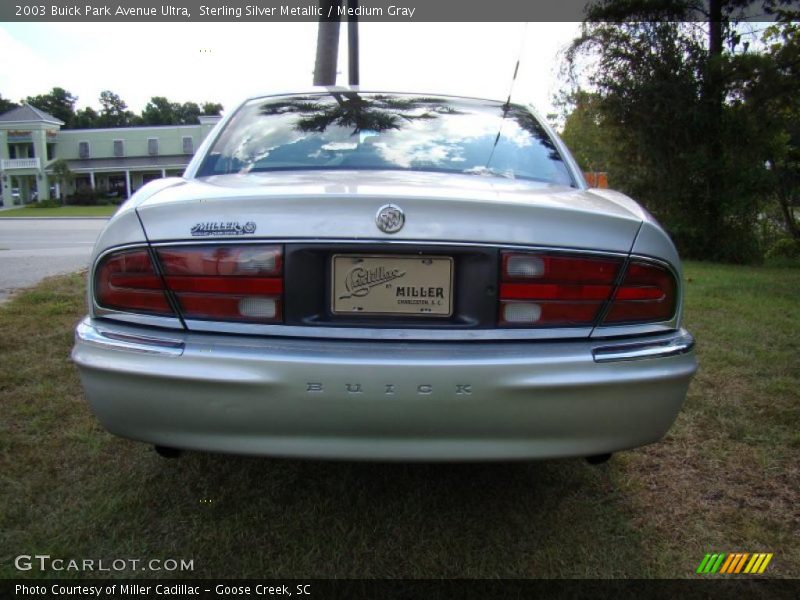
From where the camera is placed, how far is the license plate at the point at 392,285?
67.1 inches

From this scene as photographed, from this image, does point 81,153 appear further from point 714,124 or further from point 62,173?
point 714,124

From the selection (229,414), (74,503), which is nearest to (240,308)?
(229,414)

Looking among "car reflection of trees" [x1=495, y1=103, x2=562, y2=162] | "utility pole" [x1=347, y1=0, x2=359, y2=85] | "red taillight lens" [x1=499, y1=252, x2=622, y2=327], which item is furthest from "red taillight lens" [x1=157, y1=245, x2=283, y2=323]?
"utility pole" [x1=347, y1=0, x2=359, y2=85]

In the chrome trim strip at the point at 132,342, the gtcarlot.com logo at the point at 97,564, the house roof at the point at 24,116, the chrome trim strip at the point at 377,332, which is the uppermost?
the house roof at the point at 24,116

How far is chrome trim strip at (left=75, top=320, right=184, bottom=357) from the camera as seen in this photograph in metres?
1.70

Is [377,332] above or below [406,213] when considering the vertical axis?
below

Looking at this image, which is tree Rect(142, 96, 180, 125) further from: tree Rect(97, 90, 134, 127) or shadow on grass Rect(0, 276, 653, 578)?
shadow on grass Rect(0, 276, 653, 578)

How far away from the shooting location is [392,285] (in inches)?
67.7

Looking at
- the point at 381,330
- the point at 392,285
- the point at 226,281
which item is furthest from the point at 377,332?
the point at 226,281

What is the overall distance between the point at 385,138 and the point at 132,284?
47.4 inches

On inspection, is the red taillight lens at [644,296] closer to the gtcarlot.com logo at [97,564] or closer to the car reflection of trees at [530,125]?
the car reflection of trees at [530,125]

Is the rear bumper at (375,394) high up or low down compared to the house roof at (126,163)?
up

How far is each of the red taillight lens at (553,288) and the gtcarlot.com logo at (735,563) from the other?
0.86 m

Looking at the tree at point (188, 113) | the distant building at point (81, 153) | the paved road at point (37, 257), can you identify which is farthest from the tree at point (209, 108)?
the paved road at point (37, 257)
